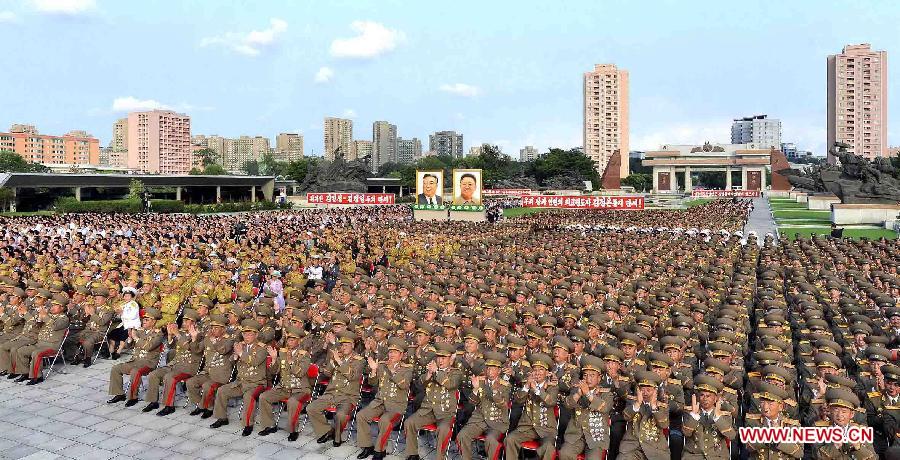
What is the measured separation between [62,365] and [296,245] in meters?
11.3

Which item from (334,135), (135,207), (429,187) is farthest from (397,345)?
(334,135)

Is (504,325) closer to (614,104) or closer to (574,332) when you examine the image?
(574,332)

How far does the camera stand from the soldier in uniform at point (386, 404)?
24.5 feet

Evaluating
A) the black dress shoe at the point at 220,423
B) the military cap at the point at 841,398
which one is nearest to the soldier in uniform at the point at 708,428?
the military cap at the point at 841,398

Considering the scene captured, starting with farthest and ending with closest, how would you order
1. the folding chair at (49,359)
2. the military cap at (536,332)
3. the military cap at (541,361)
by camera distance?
1. the folding chair at (49,359)
2. the military cap at (536,332)
3. the military cap at (541,361)

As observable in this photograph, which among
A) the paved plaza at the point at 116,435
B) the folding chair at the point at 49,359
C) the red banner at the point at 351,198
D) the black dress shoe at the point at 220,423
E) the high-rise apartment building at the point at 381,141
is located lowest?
the paved plaza at the point at 116,435

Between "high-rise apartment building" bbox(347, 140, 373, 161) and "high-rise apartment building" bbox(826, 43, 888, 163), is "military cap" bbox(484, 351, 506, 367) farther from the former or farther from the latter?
"high-rise apartment building" bbox(347, 140, 373, 161)

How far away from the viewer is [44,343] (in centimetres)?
1038

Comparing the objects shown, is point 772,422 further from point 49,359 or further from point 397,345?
point 49,359

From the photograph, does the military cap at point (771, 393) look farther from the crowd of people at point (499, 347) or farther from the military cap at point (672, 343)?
the military cap at point (672, 343)

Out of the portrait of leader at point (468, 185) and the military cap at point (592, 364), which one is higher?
the portrait of leader at point (468, 185)

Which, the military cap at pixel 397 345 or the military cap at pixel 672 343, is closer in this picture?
the military cap at pixel 397 345

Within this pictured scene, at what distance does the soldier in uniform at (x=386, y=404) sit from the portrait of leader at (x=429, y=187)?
2815 centimetres

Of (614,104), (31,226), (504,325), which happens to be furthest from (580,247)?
(614,104)
